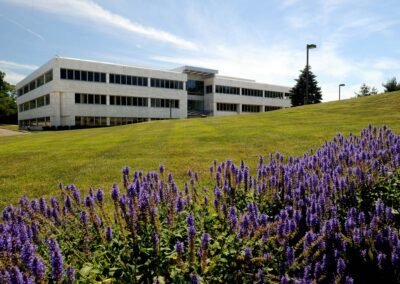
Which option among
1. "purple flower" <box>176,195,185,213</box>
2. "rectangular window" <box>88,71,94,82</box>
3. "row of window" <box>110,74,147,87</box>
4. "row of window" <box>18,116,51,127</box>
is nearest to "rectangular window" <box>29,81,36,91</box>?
"row of window" <box>18,116,51,127</box>

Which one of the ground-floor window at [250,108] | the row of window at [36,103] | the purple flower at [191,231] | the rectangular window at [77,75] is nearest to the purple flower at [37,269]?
the purple flower at [191,231]

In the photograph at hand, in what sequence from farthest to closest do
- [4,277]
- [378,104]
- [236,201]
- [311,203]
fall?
1. [378,104]
2. [236,201]
3. [311,203]
4. [4,277]

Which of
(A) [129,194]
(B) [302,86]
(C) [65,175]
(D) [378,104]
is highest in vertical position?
(B) [302,86]

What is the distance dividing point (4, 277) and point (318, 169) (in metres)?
4.80

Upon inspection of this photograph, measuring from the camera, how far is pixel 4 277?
99.7 inches

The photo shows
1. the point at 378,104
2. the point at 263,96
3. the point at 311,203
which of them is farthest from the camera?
the point at 263,96

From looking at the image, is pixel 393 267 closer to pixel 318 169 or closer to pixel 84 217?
pixel 318 169

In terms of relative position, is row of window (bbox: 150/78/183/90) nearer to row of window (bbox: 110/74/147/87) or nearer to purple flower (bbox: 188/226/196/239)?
row of window (bbox: 110/74/147/87)

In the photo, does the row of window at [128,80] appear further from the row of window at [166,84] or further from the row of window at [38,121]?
the row of window at [38,121]

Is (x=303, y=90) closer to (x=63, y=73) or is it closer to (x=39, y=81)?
(x=63, y=73)

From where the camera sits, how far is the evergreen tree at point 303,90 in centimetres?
6181

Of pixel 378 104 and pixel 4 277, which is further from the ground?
pixel 378 104

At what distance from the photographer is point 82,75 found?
191 ft

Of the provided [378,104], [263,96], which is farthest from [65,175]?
[263,96]
